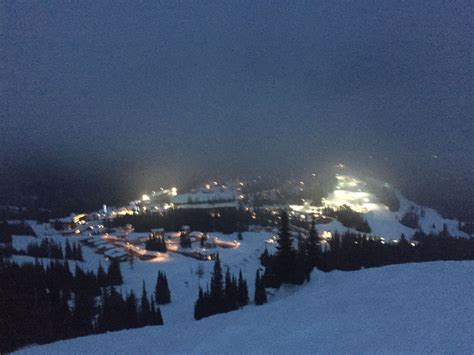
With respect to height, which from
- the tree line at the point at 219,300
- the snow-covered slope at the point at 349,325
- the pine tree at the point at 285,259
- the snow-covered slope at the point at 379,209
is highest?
the snow-covered slope at the point at 349,325

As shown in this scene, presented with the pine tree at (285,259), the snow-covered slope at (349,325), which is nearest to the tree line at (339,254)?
the pine tree at (285,259)

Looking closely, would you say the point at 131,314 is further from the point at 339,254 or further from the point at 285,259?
the point at 339,254

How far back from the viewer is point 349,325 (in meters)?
9.23

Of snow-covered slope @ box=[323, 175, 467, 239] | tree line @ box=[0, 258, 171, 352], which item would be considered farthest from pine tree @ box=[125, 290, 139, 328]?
snow-covered slope @ box=[323, 175, 467, 239]

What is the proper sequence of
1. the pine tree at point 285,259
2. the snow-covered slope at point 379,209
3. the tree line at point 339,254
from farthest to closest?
the snow-covered slope at point 379,209 < the tree line at point 339,254 < the pine tree at point 285,259

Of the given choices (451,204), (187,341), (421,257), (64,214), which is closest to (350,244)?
(421,257)

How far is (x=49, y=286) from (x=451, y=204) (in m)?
106

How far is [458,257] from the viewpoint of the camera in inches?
1715

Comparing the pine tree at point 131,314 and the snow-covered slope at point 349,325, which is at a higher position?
the snow-covered slope at point 349,325

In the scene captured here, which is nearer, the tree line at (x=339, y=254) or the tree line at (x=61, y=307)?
the tree line at (x=61, y=307)

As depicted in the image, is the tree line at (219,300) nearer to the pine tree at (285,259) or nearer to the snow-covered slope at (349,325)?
the pine tree at (285,259)

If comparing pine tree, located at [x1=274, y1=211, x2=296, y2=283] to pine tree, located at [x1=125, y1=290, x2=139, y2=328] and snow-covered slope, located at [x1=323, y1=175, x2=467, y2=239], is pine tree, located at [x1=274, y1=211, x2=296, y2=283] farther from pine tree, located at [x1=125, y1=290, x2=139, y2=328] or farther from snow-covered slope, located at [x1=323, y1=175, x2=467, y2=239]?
snow-covered slope, located at [x1=323, y1=175, x2=467, y2=239]

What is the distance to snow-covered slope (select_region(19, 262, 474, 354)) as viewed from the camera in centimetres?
796

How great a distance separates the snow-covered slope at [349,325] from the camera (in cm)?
796
